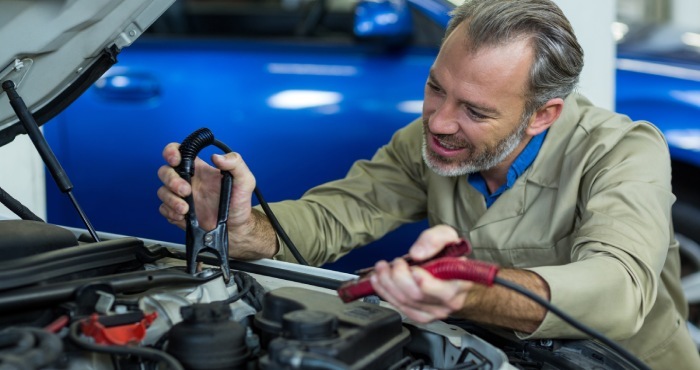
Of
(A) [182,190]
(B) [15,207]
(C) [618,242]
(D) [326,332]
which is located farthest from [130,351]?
(C) [618,242]

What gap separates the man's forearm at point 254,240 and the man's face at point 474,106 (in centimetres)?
35

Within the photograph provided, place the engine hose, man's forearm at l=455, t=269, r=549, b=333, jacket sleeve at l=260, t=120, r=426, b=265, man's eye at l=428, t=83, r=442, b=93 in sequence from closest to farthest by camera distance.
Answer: the engine hose, man's forearm at l=455, t=269, r=549, b=333, man's eye at l=428, t=83, r=442, b=93, jacket sleeve at l=260, t=120, r=426, b=265

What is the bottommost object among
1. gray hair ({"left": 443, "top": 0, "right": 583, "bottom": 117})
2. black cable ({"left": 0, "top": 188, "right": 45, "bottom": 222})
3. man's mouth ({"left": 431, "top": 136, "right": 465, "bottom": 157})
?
black cable ({"left": 0, "top": 188, "right": 45, "bottom": 222})

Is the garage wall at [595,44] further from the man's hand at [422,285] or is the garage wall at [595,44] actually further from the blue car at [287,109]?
the man's hand at [422,285]

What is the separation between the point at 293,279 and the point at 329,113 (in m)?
1.28

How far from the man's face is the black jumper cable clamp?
0.44 meters

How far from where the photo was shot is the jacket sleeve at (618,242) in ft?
4.69

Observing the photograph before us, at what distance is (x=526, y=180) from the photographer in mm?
1863

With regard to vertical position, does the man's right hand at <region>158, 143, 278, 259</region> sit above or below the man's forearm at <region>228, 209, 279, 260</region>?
above

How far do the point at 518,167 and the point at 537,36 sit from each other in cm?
26

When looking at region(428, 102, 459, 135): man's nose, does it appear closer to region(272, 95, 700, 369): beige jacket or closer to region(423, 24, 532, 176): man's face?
region(423, 24, 532, 176): man's face

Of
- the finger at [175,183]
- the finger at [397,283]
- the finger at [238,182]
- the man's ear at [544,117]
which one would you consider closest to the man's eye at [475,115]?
the man's ear at [544,117]

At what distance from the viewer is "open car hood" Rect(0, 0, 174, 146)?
155 centimetres

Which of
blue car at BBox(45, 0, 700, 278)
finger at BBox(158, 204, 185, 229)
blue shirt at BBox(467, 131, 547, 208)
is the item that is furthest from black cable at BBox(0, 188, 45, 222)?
blue car at BBox(45, 0, 700, 278)
